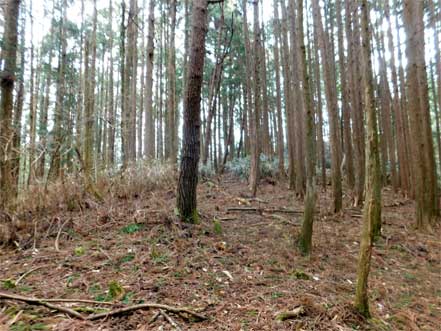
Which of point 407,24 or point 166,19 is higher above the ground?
point 166,19

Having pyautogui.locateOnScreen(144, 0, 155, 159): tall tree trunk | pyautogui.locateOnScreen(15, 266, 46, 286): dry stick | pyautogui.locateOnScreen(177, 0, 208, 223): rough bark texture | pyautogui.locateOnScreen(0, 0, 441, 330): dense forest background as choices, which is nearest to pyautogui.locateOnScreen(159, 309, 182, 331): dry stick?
pyautogui.locateOnScreen(0, 0, 441, 330): dense forest background

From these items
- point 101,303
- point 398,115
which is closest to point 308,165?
point 101,303

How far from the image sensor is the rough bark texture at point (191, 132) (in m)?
4.45

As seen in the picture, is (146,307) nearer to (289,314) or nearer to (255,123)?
(289,314)

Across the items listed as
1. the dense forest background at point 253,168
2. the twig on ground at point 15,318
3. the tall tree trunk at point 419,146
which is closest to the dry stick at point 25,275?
the dense forest background at point 253,168

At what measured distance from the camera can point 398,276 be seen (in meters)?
3.96

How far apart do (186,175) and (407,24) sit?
5.91 m

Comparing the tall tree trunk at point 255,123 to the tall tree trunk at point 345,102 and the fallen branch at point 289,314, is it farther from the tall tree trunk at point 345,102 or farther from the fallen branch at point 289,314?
the fallen branch at point 289,314

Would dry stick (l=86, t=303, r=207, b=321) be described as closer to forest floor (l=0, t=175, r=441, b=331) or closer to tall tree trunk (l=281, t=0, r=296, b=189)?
forest floor (l=0, t=175, r=441, b=331)

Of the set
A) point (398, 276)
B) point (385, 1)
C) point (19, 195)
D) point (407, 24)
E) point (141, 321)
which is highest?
point (385, 1)

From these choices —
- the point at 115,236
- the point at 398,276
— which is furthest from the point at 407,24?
the point at 115,236

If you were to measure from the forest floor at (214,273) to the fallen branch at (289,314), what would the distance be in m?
0.04

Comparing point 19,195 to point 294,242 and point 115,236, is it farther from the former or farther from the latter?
point 294,242

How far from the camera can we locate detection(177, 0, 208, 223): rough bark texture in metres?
4.45
